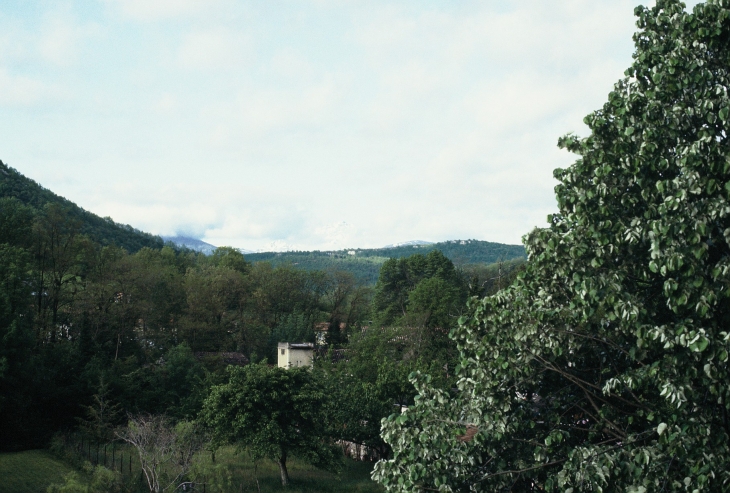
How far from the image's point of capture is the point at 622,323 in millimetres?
7211

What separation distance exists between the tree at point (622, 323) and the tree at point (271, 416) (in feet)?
67.6

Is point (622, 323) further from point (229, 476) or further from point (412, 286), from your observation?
point (412, 286)

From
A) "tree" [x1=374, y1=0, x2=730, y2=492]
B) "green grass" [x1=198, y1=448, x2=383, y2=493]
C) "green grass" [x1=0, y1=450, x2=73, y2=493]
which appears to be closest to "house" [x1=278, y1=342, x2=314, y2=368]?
"green grass" [x1=198, y1=448, x2=383, y2=493]

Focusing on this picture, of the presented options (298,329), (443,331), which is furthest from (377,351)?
(298,329)

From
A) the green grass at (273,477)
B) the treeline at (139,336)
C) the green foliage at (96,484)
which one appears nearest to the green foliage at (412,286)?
the treeline at (139,336)

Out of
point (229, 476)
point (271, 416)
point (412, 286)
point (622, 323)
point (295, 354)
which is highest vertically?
point (622, 323)

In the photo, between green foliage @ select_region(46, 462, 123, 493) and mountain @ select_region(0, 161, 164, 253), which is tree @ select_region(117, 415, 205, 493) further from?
mountain @ select_region(0, 161, 164, 253)

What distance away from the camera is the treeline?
3291 centimetres

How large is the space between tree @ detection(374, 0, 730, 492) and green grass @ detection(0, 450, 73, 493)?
901 inches

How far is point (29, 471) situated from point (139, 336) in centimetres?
2039

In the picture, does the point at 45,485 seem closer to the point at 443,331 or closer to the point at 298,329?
the point at 443,331

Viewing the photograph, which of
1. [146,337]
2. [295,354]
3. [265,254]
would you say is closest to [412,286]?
[295,354]

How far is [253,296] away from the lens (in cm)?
6303

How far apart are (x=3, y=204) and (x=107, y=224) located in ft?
152
